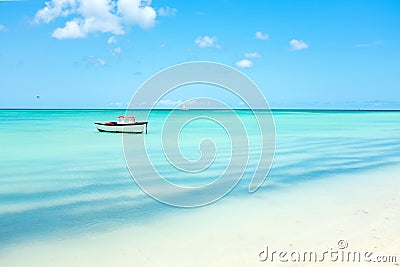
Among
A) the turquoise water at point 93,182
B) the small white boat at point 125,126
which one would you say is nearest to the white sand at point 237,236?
the turquoise water at point 93,182

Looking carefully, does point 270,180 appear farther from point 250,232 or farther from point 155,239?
point 155,239

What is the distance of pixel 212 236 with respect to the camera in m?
4.28

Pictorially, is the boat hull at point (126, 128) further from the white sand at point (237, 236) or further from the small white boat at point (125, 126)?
the white sand at point (237, 236)

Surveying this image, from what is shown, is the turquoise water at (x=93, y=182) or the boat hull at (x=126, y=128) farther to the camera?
the boat hull at (x=126, y=128)

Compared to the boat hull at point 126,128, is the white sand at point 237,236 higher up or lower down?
lower down

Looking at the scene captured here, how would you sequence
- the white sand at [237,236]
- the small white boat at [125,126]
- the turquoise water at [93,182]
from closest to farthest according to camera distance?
1. the white sand at [237,236]
2. the turquoise water at [93,182]
3. the small white boat at [125,126]

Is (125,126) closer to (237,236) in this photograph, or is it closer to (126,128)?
(126,128)

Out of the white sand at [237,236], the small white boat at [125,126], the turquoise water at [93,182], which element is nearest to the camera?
the white sand at [237,236]

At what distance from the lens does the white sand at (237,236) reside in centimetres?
371

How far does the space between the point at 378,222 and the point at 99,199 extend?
156 inches

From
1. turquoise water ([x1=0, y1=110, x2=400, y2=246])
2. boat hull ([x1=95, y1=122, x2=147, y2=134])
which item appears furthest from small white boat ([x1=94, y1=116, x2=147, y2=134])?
turquoise water ([x1=0, y1=110, x2=400, y2=246])

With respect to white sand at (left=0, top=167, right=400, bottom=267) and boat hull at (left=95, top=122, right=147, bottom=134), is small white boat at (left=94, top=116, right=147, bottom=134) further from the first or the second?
white sand at (left=0, top=167, right=400, bottom=267)

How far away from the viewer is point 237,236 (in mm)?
4242

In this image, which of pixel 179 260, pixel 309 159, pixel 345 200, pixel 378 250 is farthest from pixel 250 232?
pixel 309 159
